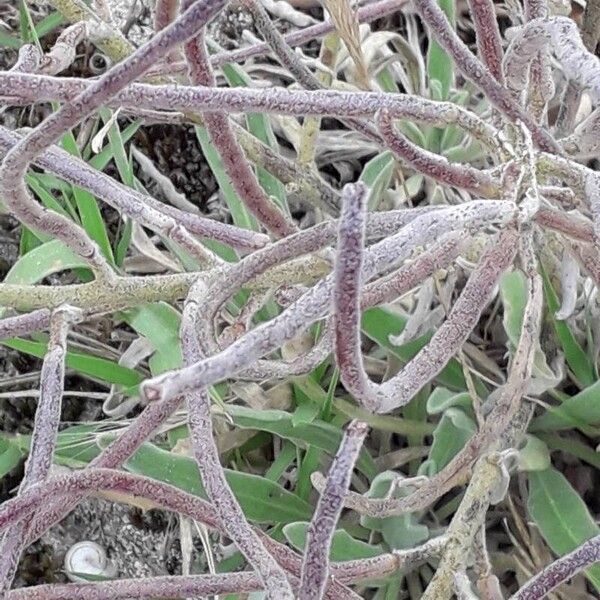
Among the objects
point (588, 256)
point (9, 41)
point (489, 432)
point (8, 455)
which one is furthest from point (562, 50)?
point (9, 41)

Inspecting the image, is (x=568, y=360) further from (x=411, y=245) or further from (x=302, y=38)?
(x=411, y=245)

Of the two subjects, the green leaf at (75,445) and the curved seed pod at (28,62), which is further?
the green leaf at (75,445)

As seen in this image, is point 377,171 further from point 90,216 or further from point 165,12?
point 165,12

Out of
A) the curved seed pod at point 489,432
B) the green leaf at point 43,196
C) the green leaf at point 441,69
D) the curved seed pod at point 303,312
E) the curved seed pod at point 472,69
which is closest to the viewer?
the curved seed pod at point 303,312

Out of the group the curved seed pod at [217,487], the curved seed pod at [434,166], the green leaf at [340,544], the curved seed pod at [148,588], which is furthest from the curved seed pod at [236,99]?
the green leaf at [340,544]

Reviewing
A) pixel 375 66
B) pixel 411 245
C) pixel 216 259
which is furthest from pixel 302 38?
pixel 411 245

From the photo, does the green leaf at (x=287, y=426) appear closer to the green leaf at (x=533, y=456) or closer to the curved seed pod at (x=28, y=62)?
the green leaf at (x=533, y=456)

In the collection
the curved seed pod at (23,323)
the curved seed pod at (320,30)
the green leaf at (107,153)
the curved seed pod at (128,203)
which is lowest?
the curved seed pod at (23,323)
